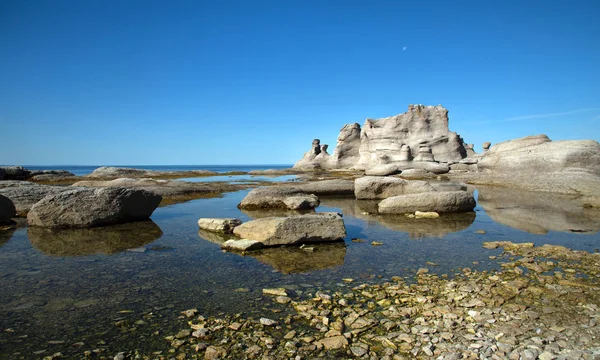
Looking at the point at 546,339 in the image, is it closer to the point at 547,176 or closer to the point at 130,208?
the point at 130,208

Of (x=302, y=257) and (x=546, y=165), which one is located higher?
(x=546, y=165)

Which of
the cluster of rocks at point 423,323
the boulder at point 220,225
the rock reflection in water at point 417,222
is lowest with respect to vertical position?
the cluster of rocks at point 423,323

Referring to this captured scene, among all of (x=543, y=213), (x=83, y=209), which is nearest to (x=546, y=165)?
(x=543, y=213)

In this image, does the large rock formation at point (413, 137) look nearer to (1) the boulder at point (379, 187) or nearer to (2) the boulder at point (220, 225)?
(1) the boulder at point (379, 187)

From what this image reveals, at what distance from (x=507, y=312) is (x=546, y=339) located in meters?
0.64

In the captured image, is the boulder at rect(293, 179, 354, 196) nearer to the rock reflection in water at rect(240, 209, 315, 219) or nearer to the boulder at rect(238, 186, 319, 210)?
the boulder at rect(238, 186, 319, 210)

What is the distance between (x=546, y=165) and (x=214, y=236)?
2060 centimetres

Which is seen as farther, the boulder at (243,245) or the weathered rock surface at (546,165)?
the weathered rock surface at (546,165)

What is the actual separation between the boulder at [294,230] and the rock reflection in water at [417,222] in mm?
2128

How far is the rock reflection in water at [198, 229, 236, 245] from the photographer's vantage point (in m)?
8.25

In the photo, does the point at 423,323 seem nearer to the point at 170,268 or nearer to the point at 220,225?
the point at 170,268

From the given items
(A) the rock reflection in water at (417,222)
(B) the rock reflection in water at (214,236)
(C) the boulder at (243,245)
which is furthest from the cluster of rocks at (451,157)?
(B) the rock reflection in water at (214,236)

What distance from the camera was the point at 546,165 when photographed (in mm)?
20141

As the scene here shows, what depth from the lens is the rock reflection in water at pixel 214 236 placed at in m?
8.25
